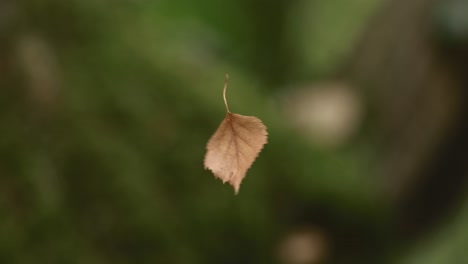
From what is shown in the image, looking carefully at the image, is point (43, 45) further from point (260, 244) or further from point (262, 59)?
point (262, 59)

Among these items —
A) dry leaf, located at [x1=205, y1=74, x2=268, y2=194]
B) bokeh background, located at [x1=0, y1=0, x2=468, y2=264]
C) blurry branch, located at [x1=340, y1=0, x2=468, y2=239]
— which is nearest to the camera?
dry leaf, located at [x1=205, y1=74, x2=268, y2=194]

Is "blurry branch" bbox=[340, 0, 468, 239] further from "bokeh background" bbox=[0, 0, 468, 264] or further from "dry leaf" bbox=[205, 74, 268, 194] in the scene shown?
"dry leaf" bbox=[205, 74, 268, 194]

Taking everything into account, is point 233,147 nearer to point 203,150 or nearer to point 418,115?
point 203,150

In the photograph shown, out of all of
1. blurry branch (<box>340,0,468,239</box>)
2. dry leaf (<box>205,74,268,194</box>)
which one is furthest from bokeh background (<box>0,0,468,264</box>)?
dry leaf (<box>205,74,268,194</box>)

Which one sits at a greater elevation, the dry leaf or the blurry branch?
the blurry branch

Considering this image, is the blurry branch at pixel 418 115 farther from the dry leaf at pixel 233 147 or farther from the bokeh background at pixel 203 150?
the dry leaf at pixel 233 147

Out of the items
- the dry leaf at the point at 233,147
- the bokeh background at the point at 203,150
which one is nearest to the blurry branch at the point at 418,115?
the bokeh background at the point at 203,150

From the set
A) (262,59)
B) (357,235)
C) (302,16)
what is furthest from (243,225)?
(302,16)
